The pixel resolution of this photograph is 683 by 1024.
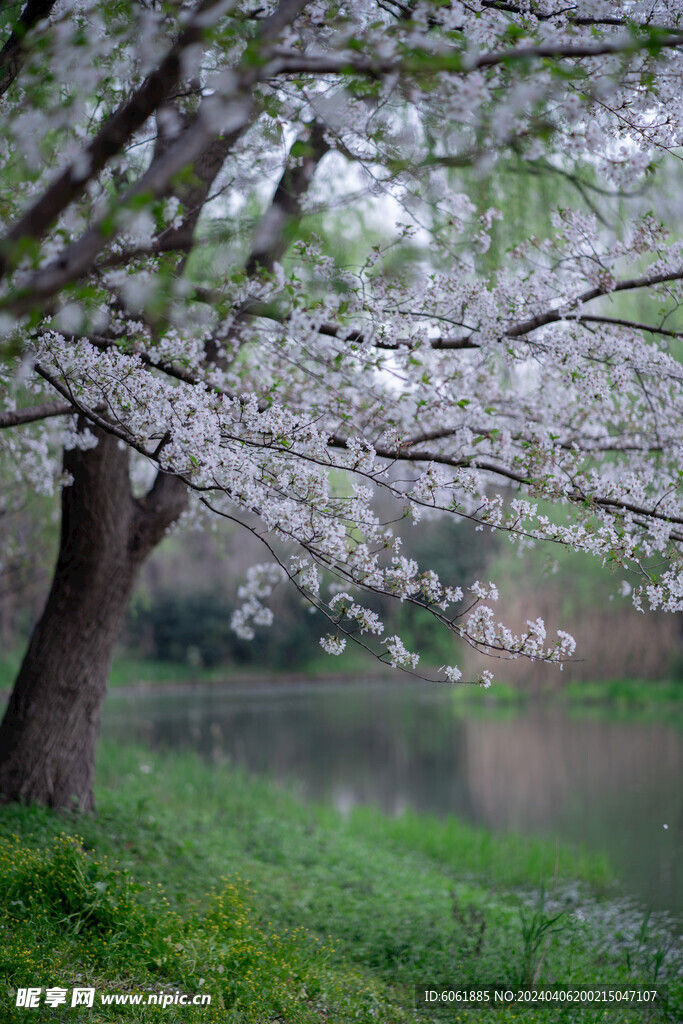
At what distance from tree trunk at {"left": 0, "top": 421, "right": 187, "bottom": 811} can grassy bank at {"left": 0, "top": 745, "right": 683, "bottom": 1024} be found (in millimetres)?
297

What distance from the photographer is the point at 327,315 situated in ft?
12.5

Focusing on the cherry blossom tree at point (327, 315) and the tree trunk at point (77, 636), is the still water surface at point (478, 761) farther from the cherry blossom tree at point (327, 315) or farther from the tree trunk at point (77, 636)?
the tree trunk at point (77, 636)

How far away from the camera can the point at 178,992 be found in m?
3.04

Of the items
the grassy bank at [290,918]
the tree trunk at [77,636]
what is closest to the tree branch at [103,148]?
the grassy bank at [290,918]

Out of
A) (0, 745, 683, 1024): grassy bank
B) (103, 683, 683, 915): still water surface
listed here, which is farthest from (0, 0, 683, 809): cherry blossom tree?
(103, 683, 683, 915): still water surface

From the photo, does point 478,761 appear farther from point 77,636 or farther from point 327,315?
point 327,315

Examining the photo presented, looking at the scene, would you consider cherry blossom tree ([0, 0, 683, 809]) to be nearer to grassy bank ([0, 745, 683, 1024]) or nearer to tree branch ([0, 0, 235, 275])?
tree branch ([0, 0, 235, 275])

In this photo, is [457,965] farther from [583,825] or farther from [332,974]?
[583,825]

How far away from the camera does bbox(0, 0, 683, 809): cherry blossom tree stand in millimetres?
2465

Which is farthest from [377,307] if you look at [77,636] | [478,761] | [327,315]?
[478,761]

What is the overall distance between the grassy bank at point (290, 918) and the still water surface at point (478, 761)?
2.82 feet

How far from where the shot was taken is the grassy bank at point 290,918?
3162mm

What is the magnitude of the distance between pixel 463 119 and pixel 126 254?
1544 mm

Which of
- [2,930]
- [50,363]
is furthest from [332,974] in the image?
[50,363]
